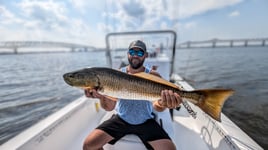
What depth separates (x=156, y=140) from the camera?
1976 mm

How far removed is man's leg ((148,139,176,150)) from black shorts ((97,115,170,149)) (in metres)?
0.05

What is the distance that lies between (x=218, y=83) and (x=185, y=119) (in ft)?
24.1


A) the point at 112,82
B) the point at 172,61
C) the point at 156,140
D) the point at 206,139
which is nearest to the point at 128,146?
the point at 156,140

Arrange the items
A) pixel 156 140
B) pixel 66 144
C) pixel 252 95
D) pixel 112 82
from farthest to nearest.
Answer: pixel 252 95 < pixel 66 144 < pixel 156 140 < pixel 112 82

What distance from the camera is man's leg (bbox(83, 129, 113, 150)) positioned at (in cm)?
201

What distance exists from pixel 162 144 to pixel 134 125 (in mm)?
452

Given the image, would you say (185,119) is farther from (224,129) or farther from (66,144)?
(66,144)

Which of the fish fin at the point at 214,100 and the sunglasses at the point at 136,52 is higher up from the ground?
the sunglasses at the point at 136,52

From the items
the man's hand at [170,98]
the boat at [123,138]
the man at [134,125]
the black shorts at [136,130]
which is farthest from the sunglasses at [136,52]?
the black shorts at [136,130]

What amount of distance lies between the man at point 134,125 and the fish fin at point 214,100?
0.48 metres

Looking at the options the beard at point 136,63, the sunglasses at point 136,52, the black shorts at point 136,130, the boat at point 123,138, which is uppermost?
the sunglasses at point 136,52

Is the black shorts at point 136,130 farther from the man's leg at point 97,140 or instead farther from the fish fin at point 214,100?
the fish fin at point 214,100

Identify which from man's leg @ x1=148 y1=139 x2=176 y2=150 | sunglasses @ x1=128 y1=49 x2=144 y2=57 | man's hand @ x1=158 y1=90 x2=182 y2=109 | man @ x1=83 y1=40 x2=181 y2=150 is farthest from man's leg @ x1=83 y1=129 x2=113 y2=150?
sunglasses @ x1=128 y1=49 x2=144 y2=57

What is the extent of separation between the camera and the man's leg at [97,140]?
2.01 meters
